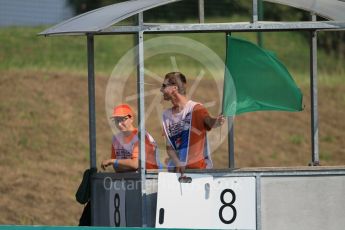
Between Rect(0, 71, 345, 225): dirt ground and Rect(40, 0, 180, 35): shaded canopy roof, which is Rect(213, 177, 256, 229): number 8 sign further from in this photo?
Rect(0, 71, 345, 225): dirt ground

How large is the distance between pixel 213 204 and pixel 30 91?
1157 centimetres

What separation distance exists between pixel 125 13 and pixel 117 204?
198 centimetres

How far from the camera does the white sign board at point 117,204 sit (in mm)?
10156

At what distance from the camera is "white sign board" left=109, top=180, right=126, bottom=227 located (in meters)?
10.2

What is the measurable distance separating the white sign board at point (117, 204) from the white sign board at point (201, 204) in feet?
2.32

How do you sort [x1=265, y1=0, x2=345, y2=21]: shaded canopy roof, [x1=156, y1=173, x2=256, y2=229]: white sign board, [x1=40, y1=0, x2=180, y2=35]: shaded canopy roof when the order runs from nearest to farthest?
[x1=40, y1=0, x2=180, y2=35]: shaded canopy roof < [x1=156, y1=173, x2=256, y2=229]: white sign board < [x1=265, y1=0, x2=345, y2=21]: shaded canopy roof

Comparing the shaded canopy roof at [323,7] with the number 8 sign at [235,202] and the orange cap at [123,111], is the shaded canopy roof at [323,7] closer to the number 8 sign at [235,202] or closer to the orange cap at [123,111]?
the number 8 sign at [235,202]

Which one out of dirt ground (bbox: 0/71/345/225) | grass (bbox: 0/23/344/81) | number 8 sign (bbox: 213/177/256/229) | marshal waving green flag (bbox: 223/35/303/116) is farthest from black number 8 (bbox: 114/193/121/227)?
grass (bbox: 0/23/344/81)

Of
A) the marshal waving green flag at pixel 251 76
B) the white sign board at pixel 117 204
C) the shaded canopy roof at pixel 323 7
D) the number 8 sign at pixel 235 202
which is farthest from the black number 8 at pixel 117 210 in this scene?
the shaded canopy roof at pixel 323 7

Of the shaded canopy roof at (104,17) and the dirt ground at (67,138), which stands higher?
the shaded canopy roof at (104,17)

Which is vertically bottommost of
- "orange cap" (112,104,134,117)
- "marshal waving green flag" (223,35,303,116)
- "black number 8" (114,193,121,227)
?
"black number 8" (114,193,121,227)

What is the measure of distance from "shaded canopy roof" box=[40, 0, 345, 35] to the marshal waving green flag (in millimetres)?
554

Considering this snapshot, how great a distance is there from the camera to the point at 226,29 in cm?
970

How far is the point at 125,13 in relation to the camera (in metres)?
9.48
